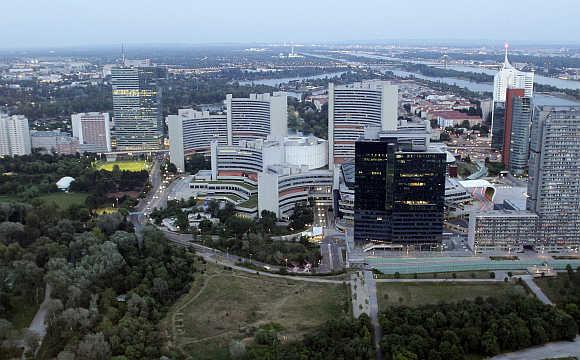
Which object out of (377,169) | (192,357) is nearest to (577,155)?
(377,169)

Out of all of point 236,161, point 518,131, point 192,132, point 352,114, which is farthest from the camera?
point 192,132

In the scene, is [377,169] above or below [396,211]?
above

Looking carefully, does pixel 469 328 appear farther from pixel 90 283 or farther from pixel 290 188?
pixel 290 188

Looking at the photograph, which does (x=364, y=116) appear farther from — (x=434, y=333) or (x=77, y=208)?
(x=434, y=333)

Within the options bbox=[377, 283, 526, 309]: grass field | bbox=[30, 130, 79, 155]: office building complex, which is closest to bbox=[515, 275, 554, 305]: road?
bbox=[377, 283, 526, 309]: grass field

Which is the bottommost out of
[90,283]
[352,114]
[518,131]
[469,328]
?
[469,328]

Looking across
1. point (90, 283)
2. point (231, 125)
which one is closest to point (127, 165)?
point (231, 125)
